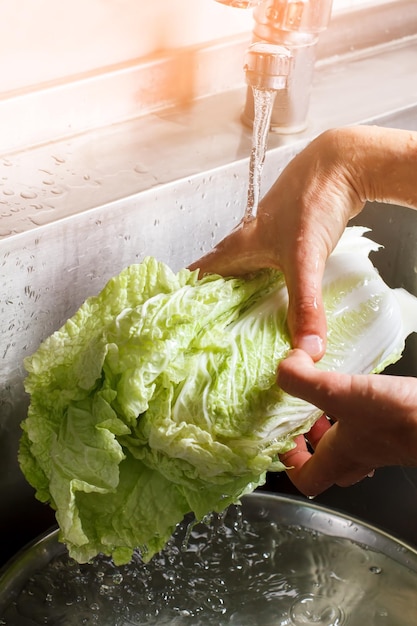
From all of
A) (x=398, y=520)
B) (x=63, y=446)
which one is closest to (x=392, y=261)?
(x=398, y=520)

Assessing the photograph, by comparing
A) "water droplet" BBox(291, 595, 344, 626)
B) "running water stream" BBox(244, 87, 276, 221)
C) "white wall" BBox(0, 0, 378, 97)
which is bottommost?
"water droplet" BBox(291, 595, 344, 626)

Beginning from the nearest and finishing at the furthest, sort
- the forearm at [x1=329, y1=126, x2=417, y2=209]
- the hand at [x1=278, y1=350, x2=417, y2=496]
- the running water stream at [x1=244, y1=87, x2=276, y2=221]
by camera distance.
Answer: the hand at [x1=278, y1=350, x2=417, y2=496] → the forearm at [x1=329, y1=126, x2=417, y2=209] → the running water stream at [x1=244, y1=87, x2=276, y2=221]

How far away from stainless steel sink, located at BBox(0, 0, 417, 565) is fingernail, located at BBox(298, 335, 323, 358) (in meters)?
0.43

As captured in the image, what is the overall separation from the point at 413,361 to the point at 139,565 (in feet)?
2.37

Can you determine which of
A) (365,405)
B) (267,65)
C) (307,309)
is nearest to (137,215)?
(267,65)

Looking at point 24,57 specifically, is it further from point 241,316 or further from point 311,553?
point 311,553

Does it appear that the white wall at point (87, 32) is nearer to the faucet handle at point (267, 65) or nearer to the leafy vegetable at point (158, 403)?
the faucet handle at point (267, 65)

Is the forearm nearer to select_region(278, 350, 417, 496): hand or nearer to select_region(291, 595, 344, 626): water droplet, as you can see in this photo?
select_region(278, 350, 417, 496): hand

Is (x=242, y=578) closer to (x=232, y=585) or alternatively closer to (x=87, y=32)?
(x=232, y=585)

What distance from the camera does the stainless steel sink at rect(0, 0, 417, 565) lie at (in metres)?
1.35

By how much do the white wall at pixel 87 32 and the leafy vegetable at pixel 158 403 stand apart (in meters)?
0.51

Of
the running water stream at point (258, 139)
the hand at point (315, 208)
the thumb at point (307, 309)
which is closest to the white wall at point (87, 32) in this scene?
the running water stream at point (258, 139)

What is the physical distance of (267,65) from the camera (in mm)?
1350

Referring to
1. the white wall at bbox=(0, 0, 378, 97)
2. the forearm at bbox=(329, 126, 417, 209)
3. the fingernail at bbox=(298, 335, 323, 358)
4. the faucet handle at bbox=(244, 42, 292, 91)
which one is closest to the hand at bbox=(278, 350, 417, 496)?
the fingernail at bbox=(298, 335, 323, 358)
